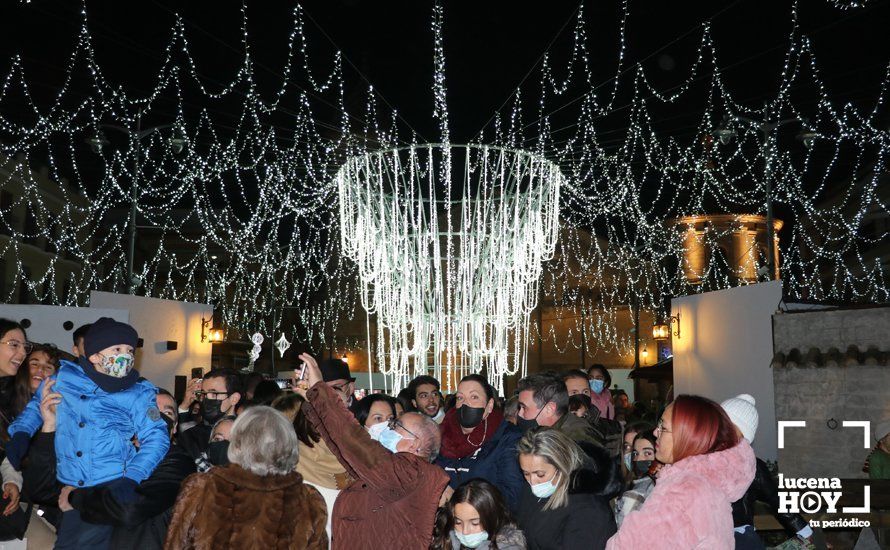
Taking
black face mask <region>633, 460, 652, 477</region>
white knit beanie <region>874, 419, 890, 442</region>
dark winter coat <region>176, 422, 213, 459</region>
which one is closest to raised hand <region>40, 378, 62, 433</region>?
dark winter coat <region>176, 422, 213, 459</region>

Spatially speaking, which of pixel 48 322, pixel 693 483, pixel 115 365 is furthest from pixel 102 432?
pixel 48 322

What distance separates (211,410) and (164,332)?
1027 cm

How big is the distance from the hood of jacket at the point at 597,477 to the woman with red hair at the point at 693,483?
634 millimetres

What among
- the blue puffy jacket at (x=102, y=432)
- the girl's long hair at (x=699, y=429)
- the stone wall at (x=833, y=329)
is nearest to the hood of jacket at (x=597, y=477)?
the girl's long hair at (x=699, y=429)

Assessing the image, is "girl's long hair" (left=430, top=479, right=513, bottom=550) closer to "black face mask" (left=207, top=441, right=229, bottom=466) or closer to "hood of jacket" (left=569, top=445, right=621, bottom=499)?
"hood of jacket" (left=569, top=445, right=621, bottom=499)

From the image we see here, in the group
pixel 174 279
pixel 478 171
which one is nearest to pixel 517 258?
pixel 478 171

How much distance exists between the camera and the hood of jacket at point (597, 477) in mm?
4434

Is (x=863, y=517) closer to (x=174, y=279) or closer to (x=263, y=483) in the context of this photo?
(x=263, y=483)

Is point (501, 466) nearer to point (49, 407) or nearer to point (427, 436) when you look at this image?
point (427, 436)

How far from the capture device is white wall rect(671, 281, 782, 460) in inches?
541

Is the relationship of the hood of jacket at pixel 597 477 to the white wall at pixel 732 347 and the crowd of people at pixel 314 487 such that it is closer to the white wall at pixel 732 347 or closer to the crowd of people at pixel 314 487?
the crowd of people at pixel 314 487

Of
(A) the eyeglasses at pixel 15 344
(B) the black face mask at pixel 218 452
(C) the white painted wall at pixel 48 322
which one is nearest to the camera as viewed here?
(B) the black face mask at pixel 218 452

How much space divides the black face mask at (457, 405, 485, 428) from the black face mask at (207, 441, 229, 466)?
160 cm

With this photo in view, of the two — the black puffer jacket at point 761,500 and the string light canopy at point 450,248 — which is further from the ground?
the string light canopy at point 450,248
